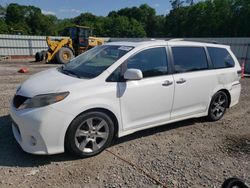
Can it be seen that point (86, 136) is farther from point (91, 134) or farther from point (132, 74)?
point (132, 74)

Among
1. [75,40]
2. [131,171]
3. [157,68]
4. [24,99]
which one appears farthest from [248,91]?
[75,40]

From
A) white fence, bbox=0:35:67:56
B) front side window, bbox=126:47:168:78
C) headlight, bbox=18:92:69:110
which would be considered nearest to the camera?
headlight, bbox=18:92:69:110

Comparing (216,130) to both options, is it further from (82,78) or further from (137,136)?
(82,78)

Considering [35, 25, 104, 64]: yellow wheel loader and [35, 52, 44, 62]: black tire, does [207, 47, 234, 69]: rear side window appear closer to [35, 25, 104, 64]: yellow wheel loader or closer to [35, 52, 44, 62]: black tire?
[35, 25, 104, 64]: yellow wheel loader

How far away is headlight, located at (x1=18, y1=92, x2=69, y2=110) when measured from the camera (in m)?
3.08

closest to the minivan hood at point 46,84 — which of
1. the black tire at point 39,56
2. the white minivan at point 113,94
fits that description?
the white minivan at point 113,94

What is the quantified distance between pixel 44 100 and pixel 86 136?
791mm

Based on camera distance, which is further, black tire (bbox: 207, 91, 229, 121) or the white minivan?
black tire (bbox: 207, 91, 229, 121)

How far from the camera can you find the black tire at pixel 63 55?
653 inches

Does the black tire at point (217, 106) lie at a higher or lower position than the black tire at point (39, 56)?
lower

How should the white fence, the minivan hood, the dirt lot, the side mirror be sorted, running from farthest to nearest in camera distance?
the white fence → the side mirror → the minivan hood → the dirt lot

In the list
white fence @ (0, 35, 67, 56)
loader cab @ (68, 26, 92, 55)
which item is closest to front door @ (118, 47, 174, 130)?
loader cab @ (68, 26, 92, 55)

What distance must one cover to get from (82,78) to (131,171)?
1.49 meters

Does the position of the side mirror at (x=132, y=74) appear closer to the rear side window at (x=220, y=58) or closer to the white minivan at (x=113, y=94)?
the white minivan at (x=113, y=94)
